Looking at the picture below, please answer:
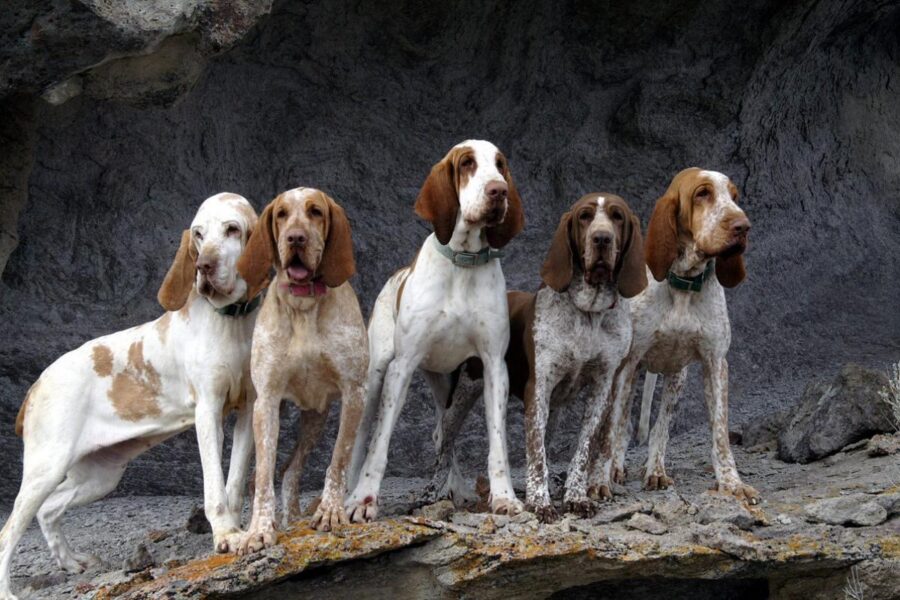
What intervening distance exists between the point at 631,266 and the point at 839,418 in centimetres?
243

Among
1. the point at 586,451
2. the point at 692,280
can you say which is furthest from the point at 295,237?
the point at 692,280

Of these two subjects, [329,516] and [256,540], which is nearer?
[256,540]

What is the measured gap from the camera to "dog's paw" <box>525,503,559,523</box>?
264 inches

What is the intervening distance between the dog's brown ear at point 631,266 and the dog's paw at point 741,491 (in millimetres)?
1258

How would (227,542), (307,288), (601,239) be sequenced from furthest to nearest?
1. (601,239)
2. (307,288)
3. (227,542)

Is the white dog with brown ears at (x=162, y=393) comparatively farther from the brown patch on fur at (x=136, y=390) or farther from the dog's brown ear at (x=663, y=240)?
the dog's brown ear at (x=663, y=240)

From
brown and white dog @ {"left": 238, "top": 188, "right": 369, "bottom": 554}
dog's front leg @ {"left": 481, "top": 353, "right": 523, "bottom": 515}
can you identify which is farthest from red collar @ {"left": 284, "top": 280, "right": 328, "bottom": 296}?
dog's front leg @ {"left": 481, "top": 353, "right": 523, "bottom": 515}

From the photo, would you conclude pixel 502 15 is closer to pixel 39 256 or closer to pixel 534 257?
pixel 534 257

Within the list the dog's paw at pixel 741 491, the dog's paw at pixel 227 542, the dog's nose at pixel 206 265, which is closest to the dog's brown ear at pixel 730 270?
the dog's paw at pixel 741 491

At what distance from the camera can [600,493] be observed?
7.33 meters

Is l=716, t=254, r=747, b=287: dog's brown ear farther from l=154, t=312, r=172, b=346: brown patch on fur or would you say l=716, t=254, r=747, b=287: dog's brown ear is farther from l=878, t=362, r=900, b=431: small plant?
l=154, t=312, r=172, b=346: brown patch on fur

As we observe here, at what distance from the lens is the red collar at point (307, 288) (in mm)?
6441

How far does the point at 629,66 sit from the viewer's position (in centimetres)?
1056

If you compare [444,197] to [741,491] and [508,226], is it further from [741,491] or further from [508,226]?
[741,491]
